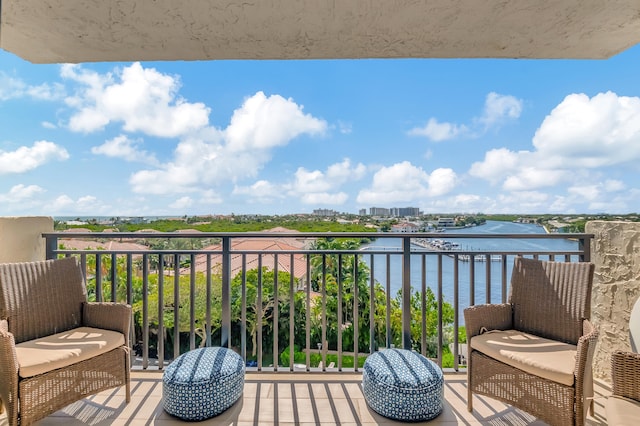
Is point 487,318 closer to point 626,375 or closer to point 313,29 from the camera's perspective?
point 626,375

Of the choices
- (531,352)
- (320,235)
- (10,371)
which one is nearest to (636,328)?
(531,352)

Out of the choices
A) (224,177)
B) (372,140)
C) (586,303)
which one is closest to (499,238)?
(586,303)

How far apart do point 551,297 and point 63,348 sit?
332 cm

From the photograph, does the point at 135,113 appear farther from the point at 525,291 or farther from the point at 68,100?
the point at 525,291

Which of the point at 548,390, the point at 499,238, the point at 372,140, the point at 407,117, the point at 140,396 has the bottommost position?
the point at 140,396

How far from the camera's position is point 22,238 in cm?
262

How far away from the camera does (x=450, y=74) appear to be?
1120 cm

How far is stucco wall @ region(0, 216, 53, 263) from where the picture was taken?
8.33 feet

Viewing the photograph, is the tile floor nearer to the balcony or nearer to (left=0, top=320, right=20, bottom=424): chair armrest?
the balcony

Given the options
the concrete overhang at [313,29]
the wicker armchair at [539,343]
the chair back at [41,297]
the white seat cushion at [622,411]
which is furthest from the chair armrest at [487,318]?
the chair back at [41,297]

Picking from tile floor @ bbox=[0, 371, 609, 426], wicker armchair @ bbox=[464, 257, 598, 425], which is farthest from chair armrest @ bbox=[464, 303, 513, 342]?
tile floor @ bbox=[0, 371, 609, 426]

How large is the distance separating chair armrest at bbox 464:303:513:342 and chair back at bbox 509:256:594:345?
7cm

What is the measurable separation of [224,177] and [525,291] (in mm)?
15553

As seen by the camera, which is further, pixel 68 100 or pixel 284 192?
pixel 284 192
